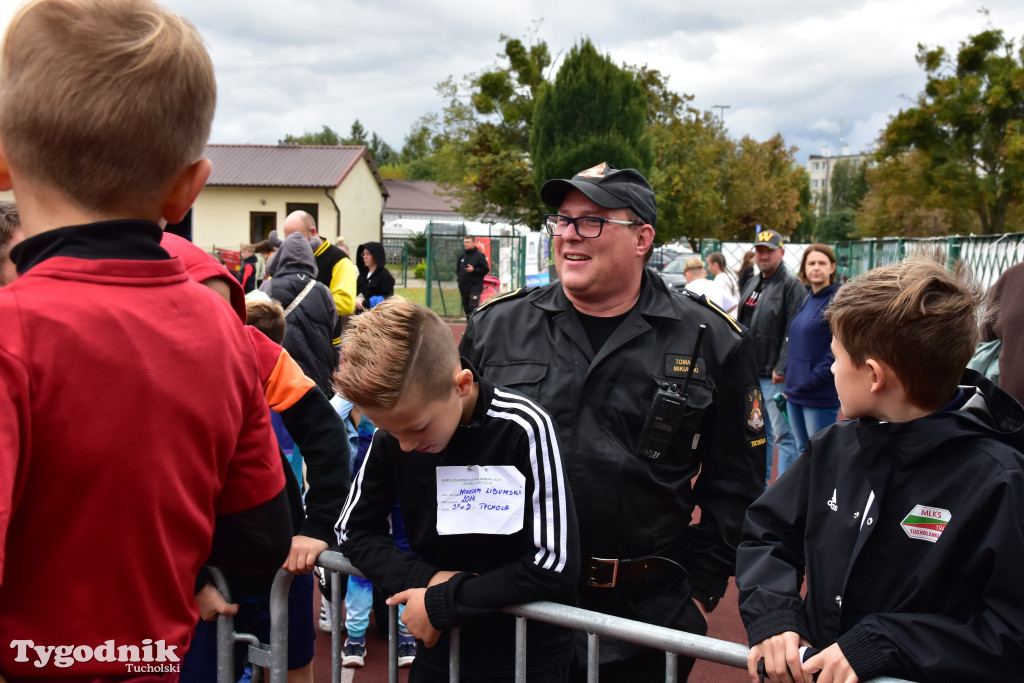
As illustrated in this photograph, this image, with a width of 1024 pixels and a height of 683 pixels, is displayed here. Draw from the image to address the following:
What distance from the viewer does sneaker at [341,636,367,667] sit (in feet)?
13.1

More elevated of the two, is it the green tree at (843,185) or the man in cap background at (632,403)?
the green tree at (843,185)

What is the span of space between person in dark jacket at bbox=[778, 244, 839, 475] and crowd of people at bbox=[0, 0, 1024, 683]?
2.40 metres

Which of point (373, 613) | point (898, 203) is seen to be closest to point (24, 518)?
point (373, 613)

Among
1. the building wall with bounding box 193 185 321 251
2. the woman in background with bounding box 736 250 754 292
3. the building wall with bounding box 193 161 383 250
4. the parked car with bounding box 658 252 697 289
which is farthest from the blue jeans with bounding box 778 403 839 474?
the building wall with bounding box 193 185 321 251

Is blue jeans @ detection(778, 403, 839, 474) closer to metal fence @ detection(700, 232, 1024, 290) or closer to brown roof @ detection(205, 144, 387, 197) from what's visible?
metal fence @ detection(700, 232, 1024, 290)

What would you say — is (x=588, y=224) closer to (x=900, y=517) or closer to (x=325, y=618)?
(x=900, y=517)

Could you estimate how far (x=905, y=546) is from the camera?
177 cm

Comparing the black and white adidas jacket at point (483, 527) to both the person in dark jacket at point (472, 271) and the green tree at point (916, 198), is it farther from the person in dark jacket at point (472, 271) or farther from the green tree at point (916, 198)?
the green tree at point (916, 198)

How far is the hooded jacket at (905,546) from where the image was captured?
64.2 inches

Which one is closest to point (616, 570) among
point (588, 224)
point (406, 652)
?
point (588, 224)

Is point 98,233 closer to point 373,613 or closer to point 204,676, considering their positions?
point 204,676

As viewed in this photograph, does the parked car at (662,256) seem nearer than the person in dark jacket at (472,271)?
No

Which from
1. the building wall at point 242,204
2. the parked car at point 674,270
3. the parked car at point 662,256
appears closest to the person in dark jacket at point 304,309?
the parked car at point 674,270

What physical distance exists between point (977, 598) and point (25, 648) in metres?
1.71
